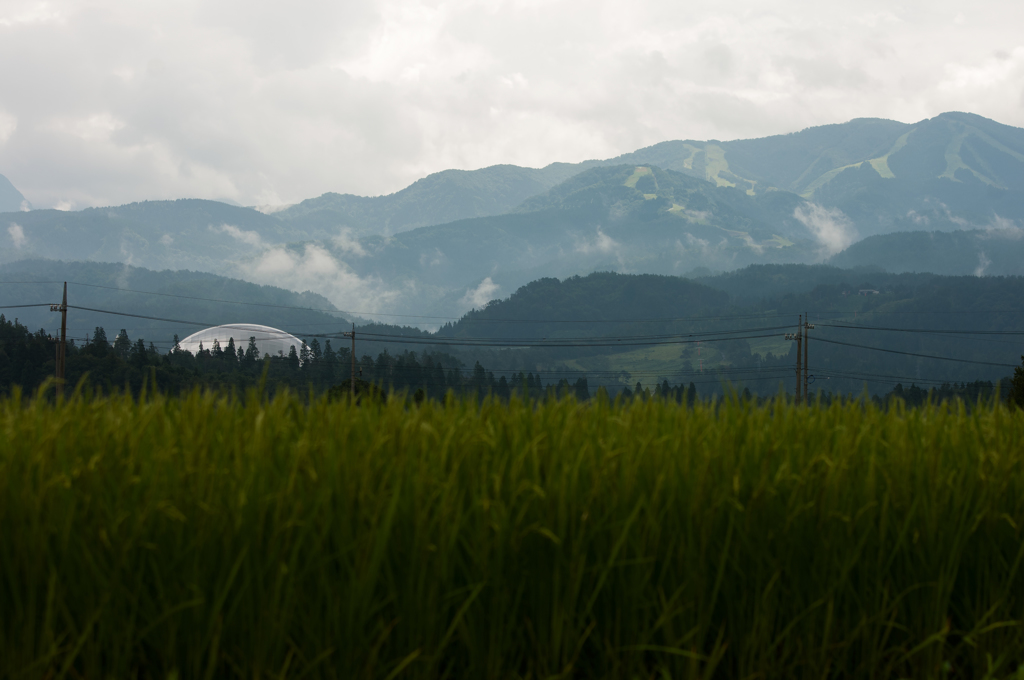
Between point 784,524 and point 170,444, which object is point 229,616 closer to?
point 170,444

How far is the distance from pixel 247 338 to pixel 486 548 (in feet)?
570

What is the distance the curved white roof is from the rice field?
15754 cm

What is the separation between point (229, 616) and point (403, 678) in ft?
2.79

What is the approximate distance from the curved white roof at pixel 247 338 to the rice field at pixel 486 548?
157540 millimetres

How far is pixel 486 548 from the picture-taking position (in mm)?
3475


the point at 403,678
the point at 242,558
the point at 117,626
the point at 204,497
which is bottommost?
the point at 403,678

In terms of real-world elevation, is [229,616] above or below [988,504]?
below

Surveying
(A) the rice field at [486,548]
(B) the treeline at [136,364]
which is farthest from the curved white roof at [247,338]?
(A) the rice field at [486,548]

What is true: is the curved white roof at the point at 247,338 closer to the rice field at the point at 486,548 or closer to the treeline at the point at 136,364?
the treeline at the point at 136,364

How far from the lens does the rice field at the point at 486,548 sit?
130 inches

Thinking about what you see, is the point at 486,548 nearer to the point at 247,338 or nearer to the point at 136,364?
the point at 136,364

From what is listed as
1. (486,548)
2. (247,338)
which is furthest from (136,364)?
(486,548)

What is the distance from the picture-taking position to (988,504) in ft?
14.2

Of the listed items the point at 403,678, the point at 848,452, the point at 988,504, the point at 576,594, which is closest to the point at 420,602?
the point at 403,678
